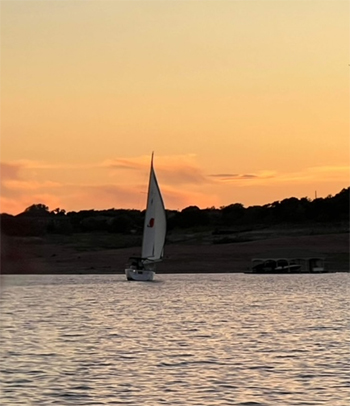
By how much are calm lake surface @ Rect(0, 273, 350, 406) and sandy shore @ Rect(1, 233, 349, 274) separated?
105941 millimetres

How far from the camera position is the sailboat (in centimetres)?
11025

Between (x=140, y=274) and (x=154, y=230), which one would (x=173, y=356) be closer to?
(x=154, y=230)

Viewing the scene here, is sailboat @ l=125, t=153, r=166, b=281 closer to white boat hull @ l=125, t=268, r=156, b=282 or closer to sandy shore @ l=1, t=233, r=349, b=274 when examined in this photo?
white boat hull @ l=125, t=268, r=156, b=282

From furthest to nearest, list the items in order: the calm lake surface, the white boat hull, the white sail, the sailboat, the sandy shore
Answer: the sandy shore → the white boat hull → the sailboat → the white sail → the calm lake surface

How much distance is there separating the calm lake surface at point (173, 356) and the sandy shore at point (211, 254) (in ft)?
348

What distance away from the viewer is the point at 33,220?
13.8 feet

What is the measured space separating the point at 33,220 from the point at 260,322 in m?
45.6

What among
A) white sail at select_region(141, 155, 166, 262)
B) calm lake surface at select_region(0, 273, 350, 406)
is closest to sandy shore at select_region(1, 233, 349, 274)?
white sail at select_region(141, 155, 166, 262)

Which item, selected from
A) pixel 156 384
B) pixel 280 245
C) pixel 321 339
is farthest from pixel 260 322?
pixel 280 245

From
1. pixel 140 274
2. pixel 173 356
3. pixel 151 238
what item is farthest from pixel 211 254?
pixel 173 356

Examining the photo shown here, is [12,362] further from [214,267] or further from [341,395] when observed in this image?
[214,267]

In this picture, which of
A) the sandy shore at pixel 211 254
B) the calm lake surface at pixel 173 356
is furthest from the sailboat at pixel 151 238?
the calm lake surface at pixel 173 356

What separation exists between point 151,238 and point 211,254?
70945 mm

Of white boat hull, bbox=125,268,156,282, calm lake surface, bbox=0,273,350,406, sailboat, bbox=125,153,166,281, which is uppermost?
sailboat, bbox=125,153,166,281
